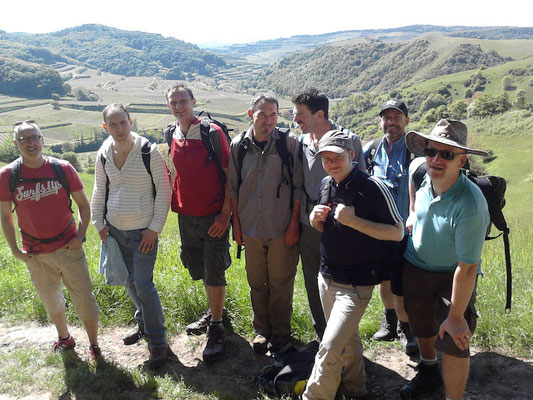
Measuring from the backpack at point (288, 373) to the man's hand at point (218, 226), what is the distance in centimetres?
126

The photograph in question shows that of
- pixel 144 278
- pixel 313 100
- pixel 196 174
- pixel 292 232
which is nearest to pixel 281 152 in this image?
pixel 313 100

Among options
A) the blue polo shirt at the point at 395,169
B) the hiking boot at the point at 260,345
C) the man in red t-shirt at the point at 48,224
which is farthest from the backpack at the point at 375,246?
the man in red t-shirt at the point at 48,224

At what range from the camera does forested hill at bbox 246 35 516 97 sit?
5842 inches

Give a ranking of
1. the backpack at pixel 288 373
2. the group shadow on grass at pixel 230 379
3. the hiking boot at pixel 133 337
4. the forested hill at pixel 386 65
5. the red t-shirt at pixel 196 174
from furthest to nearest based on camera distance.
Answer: the forested hill at pixel 386 65
the hiking boot at pixel 133 337
the red t-shirt at pixel 196 174
the backpack at pixel 288 373
the group shadow on grass at pixel 230 379

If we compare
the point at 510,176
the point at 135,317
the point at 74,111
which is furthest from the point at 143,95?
the point at 135,317

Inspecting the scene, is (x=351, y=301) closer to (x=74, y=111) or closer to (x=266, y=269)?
(x=266, y=269)

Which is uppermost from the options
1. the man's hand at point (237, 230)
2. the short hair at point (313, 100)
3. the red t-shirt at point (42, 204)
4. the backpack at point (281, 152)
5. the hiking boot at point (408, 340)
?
the short hair at point (313, 100)

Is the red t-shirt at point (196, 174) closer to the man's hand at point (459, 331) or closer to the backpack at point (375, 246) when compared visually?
the backpack at point (375, 246)

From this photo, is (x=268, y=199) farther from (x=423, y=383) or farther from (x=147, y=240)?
(x=423, y=383)

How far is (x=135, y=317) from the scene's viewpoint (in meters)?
4.59

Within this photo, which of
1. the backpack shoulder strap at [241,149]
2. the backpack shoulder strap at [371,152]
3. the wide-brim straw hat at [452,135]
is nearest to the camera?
the wide-brim straw hat at [452,135]

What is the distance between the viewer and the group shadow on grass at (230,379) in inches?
128

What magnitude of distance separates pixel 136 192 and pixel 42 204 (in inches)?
33.2

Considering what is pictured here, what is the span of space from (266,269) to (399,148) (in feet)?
5.60
